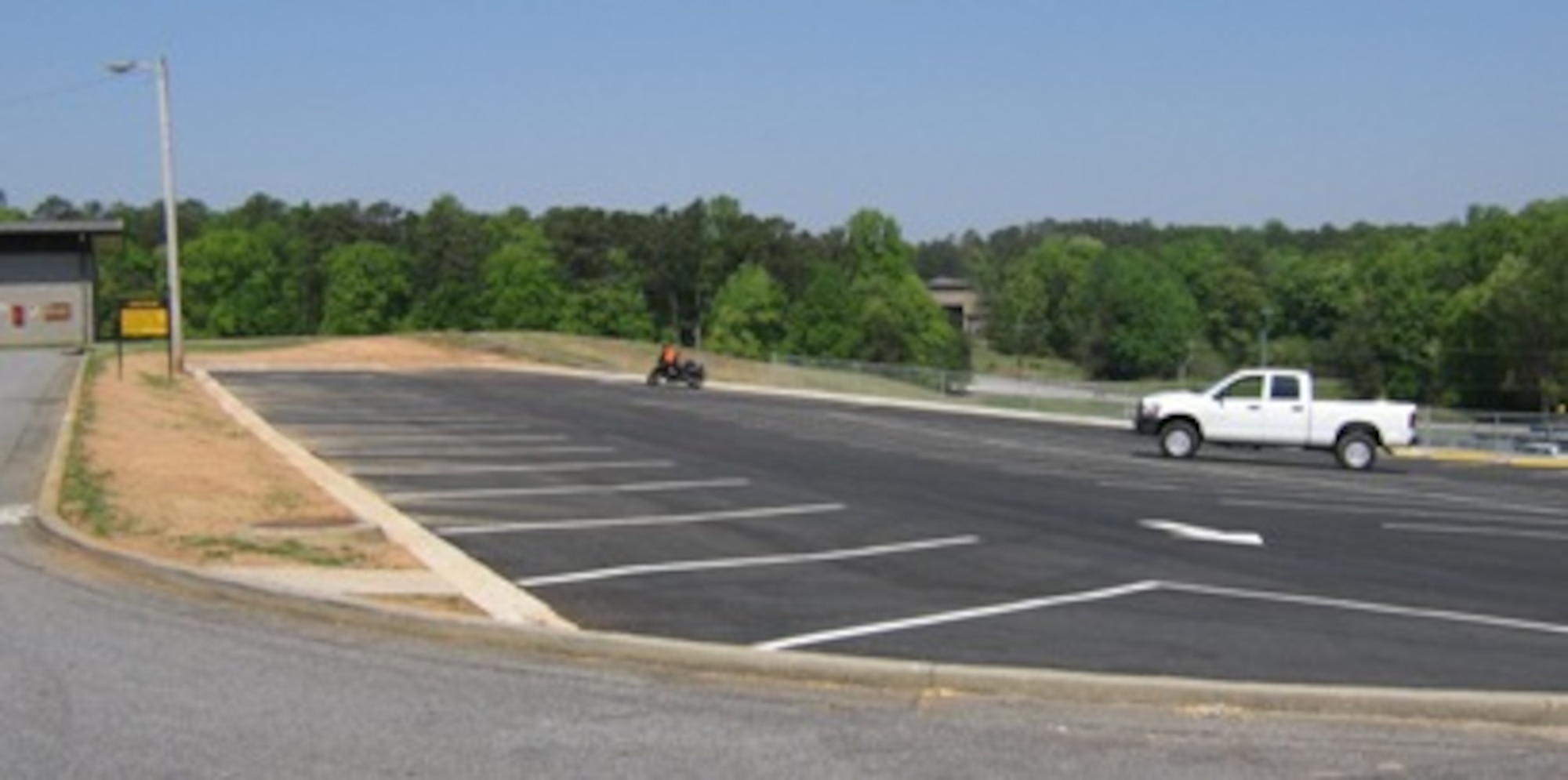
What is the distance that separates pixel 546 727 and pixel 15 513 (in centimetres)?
956

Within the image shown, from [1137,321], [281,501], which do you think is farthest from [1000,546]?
[1137,321]

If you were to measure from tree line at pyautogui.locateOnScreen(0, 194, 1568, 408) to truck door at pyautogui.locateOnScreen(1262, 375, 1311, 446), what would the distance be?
75718 mm

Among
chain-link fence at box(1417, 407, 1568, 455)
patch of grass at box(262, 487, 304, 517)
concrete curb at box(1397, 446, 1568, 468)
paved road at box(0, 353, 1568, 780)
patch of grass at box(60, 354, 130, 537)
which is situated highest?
patch of grass at box(60, 354, 130, 537)

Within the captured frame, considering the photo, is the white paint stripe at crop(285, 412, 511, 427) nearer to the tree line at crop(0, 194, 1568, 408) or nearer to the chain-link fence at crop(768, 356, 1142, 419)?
the chain-link fence at crop(768, 356, 1142, 419)

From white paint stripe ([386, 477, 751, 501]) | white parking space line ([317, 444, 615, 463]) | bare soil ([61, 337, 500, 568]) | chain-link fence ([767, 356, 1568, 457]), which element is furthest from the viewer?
chain-link fence ([767, 356, 1568, 457])

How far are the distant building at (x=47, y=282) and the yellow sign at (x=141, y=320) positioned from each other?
971 inches

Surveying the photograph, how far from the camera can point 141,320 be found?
36281 millimetres

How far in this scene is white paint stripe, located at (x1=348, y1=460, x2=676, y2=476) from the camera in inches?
792

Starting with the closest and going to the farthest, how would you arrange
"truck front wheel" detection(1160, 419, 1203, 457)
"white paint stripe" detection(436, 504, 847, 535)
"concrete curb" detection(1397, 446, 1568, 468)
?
"white paint stripe" detection(436, 504, 847, 535) → "truck front wheel" detection(1160, 419, 1203, 457) → "concrete curb" detection(1397, 446, 1568, 468)

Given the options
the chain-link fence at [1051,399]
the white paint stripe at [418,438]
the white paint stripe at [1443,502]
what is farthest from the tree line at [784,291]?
the white paint stripe at [418,438]

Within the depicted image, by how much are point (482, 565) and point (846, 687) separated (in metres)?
4.72

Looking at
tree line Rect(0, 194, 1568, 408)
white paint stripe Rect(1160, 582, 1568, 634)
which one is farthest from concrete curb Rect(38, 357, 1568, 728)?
tree line Rect(0, 194, 1568, 408)

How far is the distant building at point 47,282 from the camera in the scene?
195 feet

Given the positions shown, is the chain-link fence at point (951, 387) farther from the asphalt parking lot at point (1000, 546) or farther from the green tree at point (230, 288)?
the green tree at point (230, 288)
